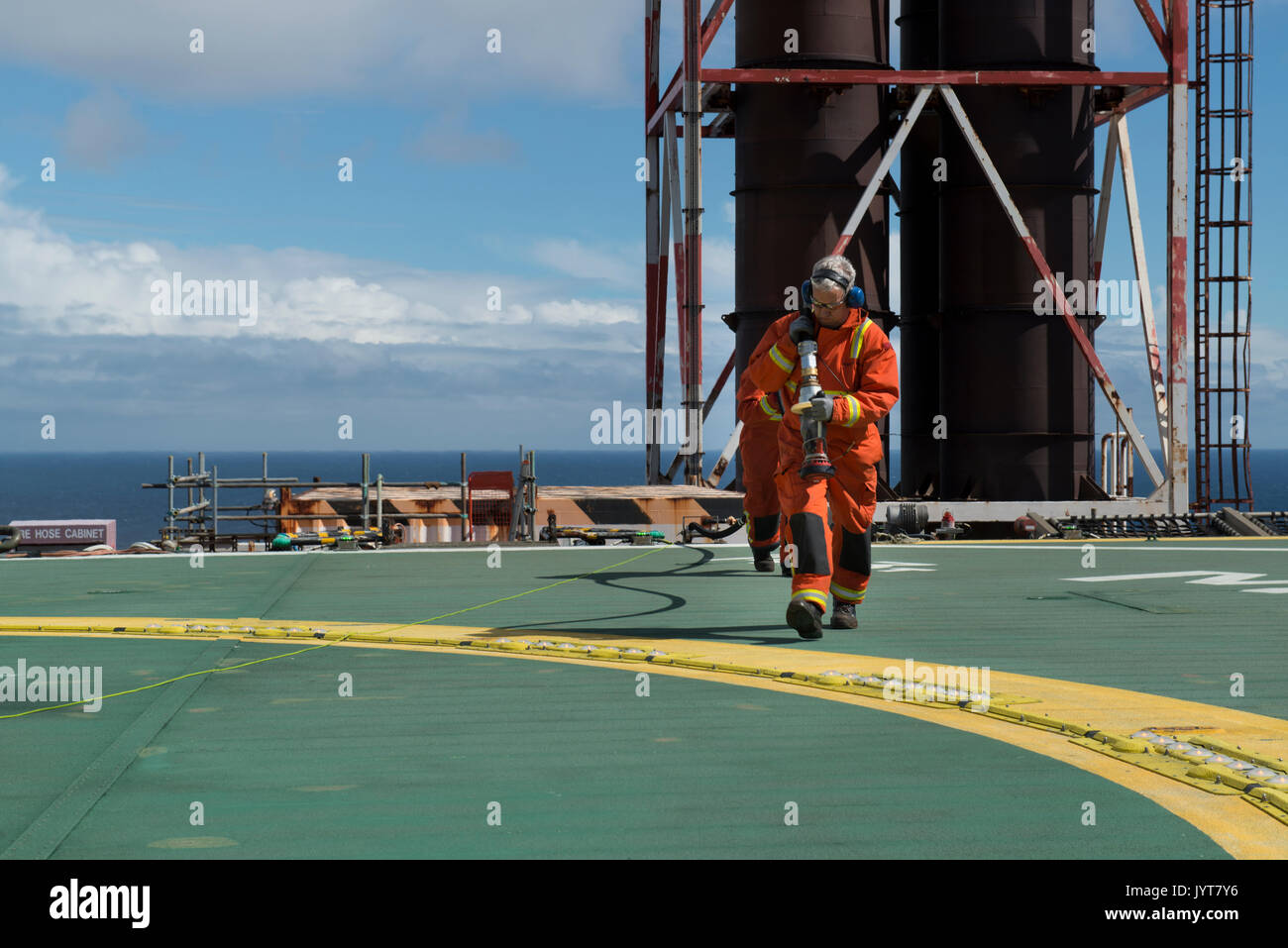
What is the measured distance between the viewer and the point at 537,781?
5969 mm

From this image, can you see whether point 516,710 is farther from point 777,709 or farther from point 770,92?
point 770,92

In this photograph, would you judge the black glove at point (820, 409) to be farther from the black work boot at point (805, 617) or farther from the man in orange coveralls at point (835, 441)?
the black work boot at point (805, 617)

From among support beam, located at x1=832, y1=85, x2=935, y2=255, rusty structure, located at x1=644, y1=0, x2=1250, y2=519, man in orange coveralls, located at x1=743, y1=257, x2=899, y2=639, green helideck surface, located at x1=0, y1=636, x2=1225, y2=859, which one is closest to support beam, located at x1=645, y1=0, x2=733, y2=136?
rusty structure, located at x1=644, y1=0, x2=1250, y2=519

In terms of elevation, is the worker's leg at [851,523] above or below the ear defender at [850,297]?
below

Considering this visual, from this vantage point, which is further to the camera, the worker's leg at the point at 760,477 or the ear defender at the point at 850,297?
the worker's leg at the point at 760,477

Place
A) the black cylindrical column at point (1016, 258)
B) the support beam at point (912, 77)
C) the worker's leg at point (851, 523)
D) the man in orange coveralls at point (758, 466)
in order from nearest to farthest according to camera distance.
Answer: the worker's leg at point (851, 523) → the man in orange coveralls at point (758, 466) → the support beam at point (912, 77) → the black cylindrical column at point (1016, 258)

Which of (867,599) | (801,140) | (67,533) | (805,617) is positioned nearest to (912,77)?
(801,140)

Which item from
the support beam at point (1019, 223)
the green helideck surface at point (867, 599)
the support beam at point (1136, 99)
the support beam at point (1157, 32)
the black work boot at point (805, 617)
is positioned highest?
the support beam at point (1157, 32)

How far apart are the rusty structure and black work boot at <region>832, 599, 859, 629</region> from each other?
21462mm

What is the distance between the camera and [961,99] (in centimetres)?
3322

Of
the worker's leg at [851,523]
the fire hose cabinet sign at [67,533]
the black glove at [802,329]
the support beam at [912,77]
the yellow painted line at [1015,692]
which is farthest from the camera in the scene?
the fire hose cabinet sign at [67,533]

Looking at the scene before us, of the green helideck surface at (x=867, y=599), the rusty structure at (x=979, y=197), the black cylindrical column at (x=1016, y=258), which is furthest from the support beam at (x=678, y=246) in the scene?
the green helideck surface at (x=867, y=599)

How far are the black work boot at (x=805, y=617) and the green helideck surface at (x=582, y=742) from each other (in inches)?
4.7

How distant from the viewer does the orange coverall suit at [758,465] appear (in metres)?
12.2
